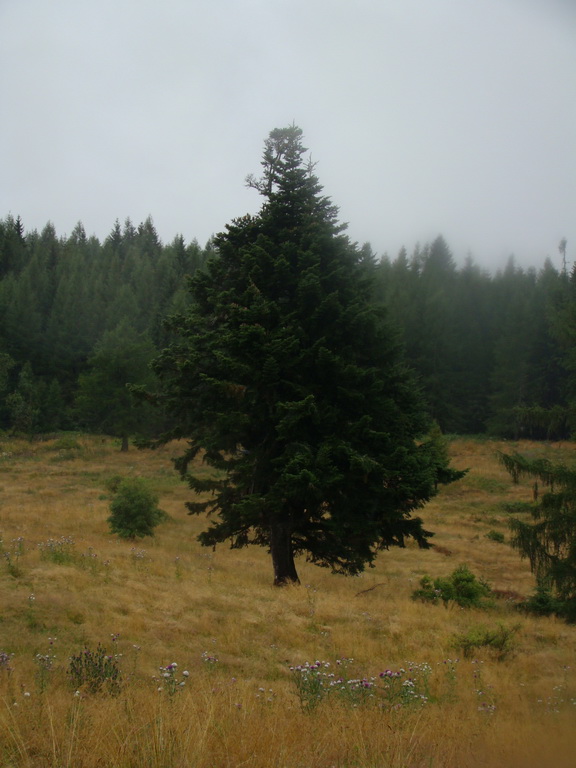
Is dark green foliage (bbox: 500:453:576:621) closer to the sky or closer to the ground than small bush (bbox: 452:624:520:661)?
closer to the sky

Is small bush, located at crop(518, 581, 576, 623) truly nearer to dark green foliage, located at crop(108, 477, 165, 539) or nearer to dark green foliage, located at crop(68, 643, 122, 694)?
dark green foliage, located at crop(68, 643, 122, 694)

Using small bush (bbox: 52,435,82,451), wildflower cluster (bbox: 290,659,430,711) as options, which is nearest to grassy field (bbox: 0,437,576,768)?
wildflower cluster (bbox: 290,659,430,711)

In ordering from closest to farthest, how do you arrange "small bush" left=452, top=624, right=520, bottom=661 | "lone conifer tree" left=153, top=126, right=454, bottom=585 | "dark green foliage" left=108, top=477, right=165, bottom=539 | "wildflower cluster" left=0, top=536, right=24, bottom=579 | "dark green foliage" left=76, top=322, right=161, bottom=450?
1. "small bush" left=452, top=624, right=520, bottom=661
2. "wildflower cluster" left=0, top=536, right=24, bottom=579
3. "lone conifer tree" left=153, top=126, right=454, bottom=585
4. "dark green foliage" left=108, top=477, right=165, bottom=539
5. "dark green foliage" left=76, top=322, right=161, bottom=450

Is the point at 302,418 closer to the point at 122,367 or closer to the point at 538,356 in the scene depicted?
the point at 122,367

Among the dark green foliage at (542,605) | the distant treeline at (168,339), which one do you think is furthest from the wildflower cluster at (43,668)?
the distant treeline at (168,339)

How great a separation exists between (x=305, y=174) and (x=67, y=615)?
11.4 m

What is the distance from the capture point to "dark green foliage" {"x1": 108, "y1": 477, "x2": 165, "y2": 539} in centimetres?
1797

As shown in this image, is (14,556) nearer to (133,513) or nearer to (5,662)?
(5,662)

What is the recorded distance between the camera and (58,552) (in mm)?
11383

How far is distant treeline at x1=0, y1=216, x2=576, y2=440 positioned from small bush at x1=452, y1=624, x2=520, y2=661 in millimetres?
38418

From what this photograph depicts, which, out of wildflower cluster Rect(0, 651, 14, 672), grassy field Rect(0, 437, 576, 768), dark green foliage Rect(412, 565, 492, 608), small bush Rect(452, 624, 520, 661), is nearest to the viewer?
grassy field Rect(0, 437, 576, 768)

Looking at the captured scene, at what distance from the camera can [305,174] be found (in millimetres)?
13445

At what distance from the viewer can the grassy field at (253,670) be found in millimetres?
3557

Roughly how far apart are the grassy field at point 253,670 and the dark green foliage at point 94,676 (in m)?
0.03
